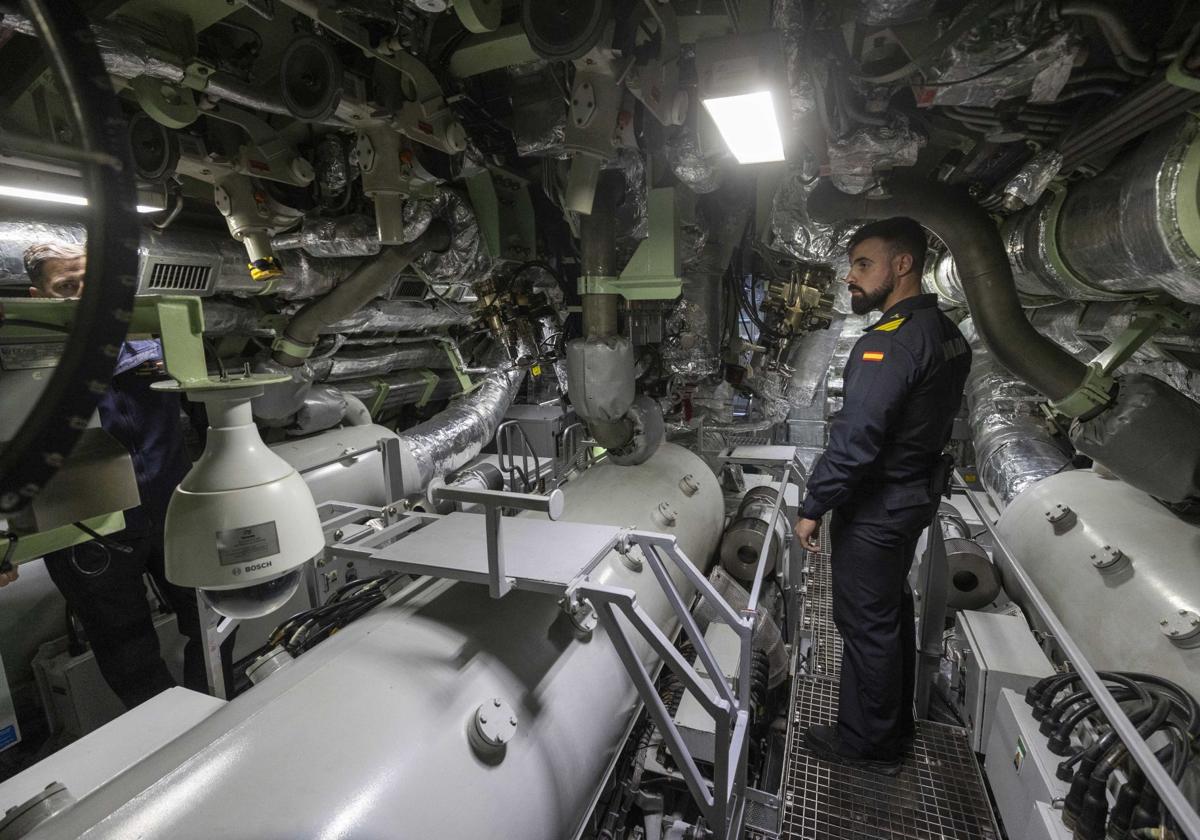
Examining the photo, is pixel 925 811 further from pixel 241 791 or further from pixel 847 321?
pixel 847 321

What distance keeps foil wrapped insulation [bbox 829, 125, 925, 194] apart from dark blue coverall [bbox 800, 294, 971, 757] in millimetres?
496

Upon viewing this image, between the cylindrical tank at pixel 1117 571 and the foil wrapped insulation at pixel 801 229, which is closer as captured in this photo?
the cylindrical tank at pixel 1117 571

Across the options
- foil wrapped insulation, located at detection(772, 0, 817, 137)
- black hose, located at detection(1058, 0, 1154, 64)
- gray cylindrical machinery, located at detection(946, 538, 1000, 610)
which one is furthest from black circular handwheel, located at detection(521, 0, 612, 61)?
gray cylindrical machinery, located at detection(946, 538, 1000, 610)

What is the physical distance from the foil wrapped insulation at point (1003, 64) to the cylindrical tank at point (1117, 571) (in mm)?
1553

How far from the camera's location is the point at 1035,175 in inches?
65.1

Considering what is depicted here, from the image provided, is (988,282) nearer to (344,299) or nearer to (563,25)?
(563,25)

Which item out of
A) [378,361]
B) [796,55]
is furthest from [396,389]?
[796,55]

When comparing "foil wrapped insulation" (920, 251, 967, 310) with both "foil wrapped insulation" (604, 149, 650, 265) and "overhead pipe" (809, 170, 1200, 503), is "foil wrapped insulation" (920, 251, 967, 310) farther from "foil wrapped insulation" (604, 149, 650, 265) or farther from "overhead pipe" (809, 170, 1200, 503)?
"foil wrapped insulation" (604, 149, 650, 265)

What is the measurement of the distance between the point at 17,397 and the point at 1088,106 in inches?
93.4

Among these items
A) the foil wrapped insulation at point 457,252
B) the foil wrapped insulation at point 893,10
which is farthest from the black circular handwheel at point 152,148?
the foil wrapped insulation at point 893,10

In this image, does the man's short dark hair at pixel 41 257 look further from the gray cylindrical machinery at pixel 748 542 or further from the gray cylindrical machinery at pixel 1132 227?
the gray cylindrical machinery at pixel 748 542

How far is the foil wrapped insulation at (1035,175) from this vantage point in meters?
1.60

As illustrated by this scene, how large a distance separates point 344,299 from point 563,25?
2151 mm

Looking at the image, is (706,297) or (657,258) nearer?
(657,258)
